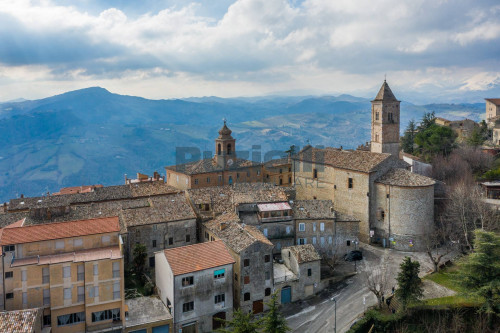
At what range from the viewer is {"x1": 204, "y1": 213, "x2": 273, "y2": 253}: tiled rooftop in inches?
1293

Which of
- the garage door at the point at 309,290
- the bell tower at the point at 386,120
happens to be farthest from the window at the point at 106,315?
the bell tower at the point at 386,120

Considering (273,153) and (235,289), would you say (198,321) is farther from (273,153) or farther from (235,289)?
(273,153)

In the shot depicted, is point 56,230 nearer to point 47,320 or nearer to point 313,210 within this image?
point 47,320

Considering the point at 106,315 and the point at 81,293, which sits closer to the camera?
the point at 81,293

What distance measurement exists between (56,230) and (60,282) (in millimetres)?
4734

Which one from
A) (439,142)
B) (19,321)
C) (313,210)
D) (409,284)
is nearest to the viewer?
(19,321)

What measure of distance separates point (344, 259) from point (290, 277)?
29.9 feet

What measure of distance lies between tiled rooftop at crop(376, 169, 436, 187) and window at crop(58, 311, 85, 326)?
110ft

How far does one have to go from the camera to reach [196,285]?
2970cm

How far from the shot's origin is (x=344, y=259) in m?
41.2

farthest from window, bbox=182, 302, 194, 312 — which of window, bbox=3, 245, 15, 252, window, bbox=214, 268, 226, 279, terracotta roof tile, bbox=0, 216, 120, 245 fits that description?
window, bbox=3, 245, 15, 252

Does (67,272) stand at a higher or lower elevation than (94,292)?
higher

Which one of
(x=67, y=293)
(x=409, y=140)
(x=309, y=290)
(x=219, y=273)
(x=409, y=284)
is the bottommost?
(x=309, y=290)

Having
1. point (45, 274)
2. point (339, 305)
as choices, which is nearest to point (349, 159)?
point (339, 305)
